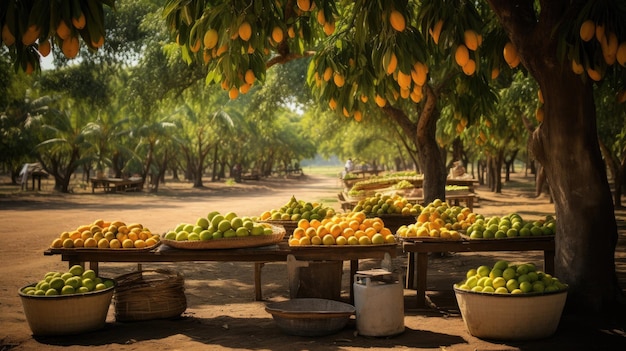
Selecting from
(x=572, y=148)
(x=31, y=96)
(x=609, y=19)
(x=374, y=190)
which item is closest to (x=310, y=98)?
(x=374, y=190)

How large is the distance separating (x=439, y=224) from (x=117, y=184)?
3195 cm

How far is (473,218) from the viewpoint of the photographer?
9.10 metres

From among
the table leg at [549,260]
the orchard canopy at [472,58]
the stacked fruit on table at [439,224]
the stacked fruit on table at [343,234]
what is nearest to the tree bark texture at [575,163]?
the orchard canopy at [472,58]

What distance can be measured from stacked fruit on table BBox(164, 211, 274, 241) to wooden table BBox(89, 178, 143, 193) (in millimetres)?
30787

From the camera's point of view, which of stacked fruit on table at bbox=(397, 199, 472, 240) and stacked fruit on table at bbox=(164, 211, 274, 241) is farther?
stacked fruit on table at bbox=(397, 199, 472, 240)

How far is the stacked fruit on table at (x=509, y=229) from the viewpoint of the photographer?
747cm

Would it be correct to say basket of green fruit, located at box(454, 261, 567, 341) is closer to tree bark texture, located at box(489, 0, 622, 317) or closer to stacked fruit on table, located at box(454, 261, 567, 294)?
stacked fruit on table, located at box(454, 261, 567, 294)

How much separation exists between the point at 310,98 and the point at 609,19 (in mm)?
15364

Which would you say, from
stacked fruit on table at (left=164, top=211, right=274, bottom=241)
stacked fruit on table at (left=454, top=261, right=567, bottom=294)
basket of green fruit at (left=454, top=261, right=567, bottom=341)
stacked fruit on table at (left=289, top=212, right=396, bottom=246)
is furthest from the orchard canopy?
stacked fruit on table at (left=164, top=211, right=274, bottom=241)

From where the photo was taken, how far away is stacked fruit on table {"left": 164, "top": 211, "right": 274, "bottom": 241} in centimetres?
673

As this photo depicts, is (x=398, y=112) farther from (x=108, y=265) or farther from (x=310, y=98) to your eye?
(x=310, y=98)

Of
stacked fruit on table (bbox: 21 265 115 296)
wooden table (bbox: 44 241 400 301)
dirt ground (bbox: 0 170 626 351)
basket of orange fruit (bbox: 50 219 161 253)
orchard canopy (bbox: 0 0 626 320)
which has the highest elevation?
orchard canopy (bbox: 0 0 626 320)

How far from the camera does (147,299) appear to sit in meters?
6.95

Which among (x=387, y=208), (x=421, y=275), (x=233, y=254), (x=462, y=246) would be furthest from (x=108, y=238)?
(x=387, y=208)
